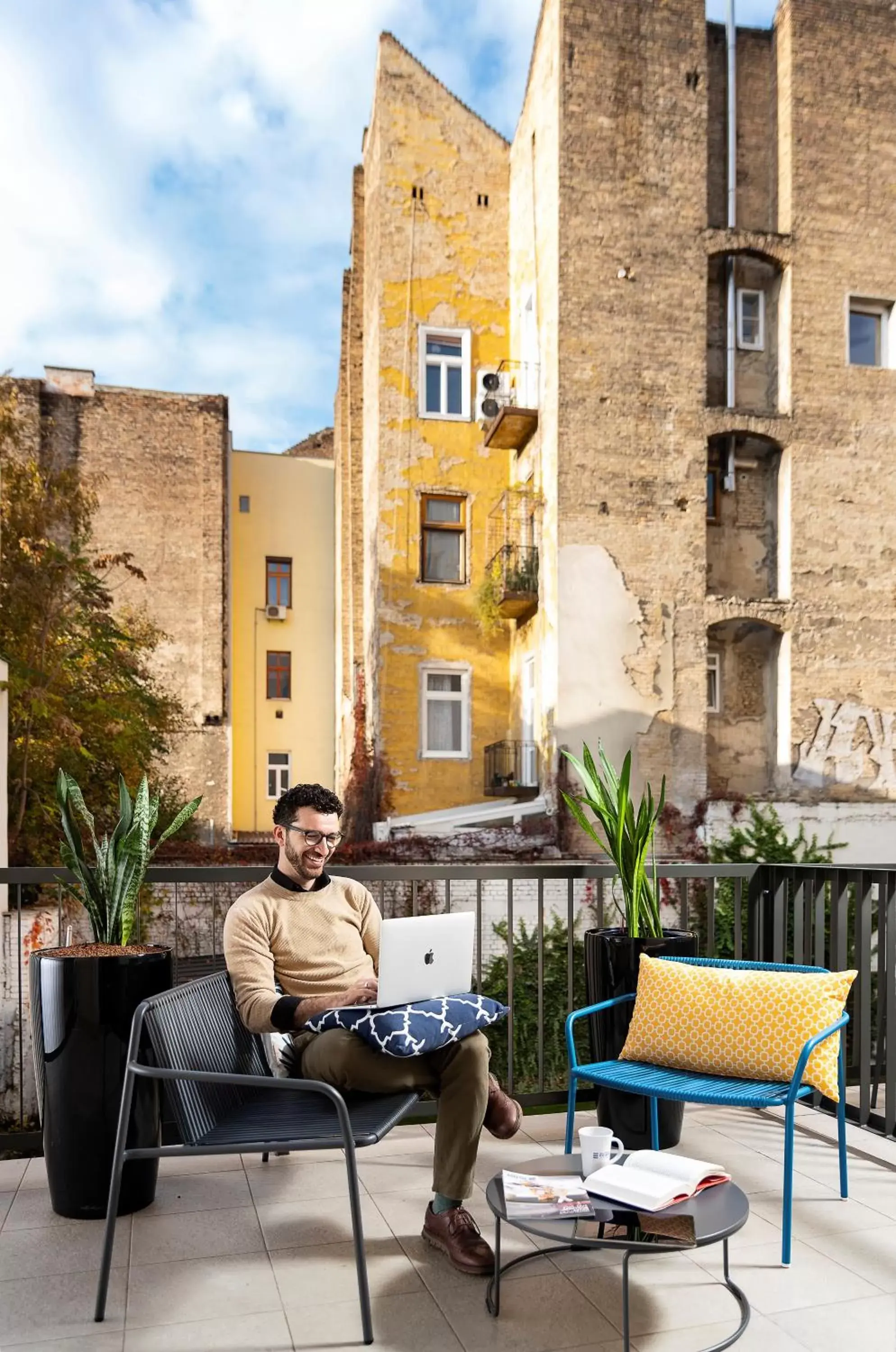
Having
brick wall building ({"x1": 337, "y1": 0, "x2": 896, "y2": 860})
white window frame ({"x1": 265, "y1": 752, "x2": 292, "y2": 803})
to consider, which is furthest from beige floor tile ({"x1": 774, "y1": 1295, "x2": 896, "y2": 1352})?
white window frame ({"x1": 265, "y1": 752, "x2": 292, "y2": 803})

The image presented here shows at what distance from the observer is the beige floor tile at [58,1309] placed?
8.93 ft

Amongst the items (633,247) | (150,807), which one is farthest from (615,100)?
(150,807)

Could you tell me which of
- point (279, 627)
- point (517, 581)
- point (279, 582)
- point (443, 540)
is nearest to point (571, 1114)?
point (517, 581)

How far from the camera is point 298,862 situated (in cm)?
359

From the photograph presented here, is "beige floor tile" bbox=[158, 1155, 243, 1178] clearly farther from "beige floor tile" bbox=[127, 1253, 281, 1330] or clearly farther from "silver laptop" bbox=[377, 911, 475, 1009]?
"silver laptop" bbox=[377, 911, 475, 1009]

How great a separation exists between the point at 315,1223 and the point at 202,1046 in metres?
0.74

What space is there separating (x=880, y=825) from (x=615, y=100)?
34.6 feet

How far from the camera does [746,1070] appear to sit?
11.7ft

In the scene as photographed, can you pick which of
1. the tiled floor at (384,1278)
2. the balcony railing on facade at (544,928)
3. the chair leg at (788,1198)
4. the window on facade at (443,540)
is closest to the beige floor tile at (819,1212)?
the tiled floor at (384,1278)

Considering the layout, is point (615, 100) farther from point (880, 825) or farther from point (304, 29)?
point (880, 825)

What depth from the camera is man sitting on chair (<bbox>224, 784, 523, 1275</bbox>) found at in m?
3.14

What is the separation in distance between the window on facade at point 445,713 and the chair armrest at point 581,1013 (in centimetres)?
1175

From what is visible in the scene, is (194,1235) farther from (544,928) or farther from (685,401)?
(685,401)

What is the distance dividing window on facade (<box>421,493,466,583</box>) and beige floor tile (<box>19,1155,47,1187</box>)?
12880mm
